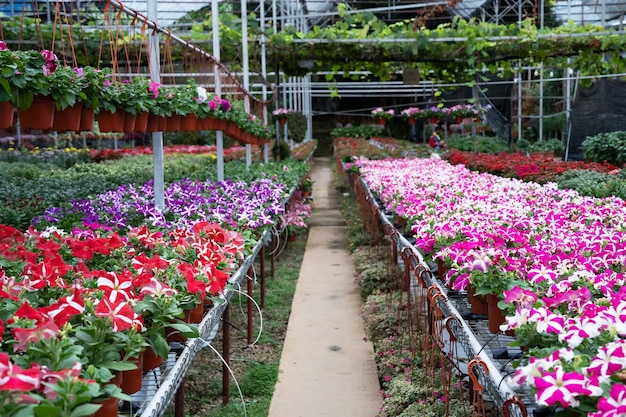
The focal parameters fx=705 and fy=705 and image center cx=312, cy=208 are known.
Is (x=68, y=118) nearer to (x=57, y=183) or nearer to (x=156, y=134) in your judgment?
(x=156, y=134)

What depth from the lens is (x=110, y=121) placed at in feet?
13.3

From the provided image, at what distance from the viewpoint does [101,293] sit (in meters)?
2.35

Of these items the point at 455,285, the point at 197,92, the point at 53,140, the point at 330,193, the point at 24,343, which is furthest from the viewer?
the point at 53,140

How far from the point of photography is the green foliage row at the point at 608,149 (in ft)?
36.0

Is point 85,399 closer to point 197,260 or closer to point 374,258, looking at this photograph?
point 197,260

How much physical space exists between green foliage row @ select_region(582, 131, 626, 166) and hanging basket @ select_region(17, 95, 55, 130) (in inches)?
382

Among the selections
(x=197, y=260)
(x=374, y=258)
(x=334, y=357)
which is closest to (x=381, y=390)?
(x=334, y=357)

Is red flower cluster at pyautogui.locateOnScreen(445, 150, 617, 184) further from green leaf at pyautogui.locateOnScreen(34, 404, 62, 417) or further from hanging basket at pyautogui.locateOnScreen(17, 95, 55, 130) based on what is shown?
green leaf at pyautogui.locateOnScreen(34, 404, 62, 417)

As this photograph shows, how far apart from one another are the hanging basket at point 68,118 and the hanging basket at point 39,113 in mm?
121

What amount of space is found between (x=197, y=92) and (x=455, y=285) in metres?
3.18

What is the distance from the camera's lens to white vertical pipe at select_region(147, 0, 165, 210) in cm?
509

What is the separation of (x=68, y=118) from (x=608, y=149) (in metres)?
9.82

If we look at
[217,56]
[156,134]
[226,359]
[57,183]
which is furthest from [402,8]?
[226,359]

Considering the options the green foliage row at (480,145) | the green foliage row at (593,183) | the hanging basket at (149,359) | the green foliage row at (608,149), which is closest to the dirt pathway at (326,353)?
the hanging basket at (149,359)
